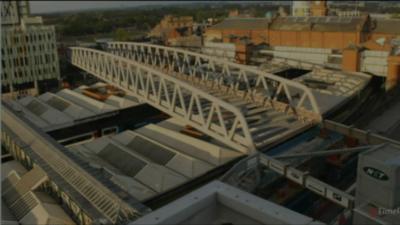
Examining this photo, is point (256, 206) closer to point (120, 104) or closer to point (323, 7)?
point (120, 104)

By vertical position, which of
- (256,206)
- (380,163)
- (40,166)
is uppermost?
(256,206)

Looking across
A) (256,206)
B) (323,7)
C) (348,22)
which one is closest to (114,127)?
(256,206)

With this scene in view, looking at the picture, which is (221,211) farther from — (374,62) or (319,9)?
(319,9)

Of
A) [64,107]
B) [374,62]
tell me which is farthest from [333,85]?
[64,107]

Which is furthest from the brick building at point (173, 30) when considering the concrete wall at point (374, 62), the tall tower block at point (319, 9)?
the concrete wall at point (374, 62)

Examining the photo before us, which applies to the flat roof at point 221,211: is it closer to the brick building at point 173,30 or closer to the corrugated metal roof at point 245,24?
the corrugated metal roof at point 245,24

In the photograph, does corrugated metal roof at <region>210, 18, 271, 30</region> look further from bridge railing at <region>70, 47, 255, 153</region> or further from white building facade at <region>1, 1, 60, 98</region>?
bridge railing at <region>70, 47, 255, 153</region>
